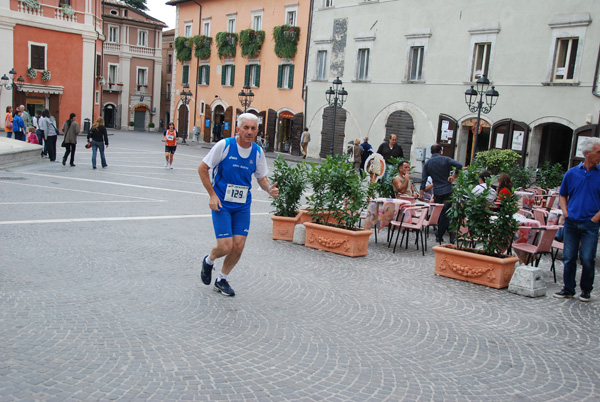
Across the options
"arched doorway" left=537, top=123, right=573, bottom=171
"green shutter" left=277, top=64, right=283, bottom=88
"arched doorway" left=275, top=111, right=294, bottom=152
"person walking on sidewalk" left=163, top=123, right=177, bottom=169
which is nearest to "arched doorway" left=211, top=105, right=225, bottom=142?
"arched doorway" left=275, top=111, right=294, bottom=152

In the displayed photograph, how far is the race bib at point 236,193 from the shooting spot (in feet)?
20.2

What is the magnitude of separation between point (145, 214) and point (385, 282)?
18.3 feet

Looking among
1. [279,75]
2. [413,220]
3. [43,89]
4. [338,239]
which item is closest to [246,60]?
[279,75]

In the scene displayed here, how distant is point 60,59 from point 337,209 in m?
38.5

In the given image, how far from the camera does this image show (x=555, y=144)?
23.5 metres

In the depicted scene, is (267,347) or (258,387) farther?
(267,347)

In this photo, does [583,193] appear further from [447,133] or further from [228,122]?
[228,122]

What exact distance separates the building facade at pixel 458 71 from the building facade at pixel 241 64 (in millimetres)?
2326

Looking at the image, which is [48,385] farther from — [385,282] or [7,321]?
[385,282]

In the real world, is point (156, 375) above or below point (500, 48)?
below

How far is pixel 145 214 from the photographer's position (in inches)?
447

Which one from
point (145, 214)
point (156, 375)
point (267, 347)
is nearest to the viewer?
point (156, 375)

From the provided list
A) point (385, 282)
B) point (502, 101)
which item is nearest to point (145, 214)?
point (385, 282)

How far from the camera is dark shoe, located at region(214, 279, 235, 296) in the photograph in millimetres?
6352
